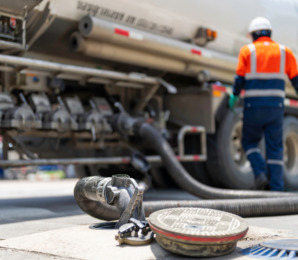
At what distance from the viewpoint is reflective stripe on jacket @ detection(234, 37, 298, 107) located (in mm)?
4172

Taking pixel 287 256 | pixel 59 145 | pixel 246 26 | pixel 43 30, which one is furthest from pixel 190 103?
pixel 287 256

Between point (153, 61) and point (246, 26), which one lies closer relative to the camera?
point (153, 61)

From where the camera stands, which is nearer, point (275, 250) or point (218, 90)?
point (275, 250)

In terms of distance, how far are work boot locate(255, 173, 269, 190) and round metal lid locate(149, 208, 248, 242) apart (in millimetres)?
2388

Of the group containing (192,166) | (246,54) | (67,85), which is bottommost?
(192,166)

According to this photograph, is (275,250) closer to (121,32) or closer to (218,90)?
(121,32)

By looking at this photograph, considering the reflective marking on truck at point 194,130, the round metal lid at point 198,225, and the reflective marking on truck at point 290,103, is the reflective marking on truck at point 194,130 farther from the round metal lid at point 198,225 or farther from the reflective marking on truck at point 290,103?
the round metal lid at point 198,225

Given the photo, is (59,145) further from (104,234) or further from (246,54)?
(104,234)

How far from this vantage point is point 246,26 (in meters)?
5.67

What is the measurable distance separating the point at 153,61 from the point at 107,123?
87 centimetres

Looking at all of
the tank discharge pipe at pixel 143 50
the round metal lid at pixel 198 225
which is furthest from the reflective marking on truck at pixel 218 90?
the round metal lid at pixel 198 225

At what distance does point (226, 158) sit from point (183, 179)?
Answer: 142cm

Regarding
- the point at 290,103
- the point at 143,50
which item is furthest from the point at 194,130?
the point at 290,103

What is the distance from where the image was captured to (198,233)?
1.67 metres
